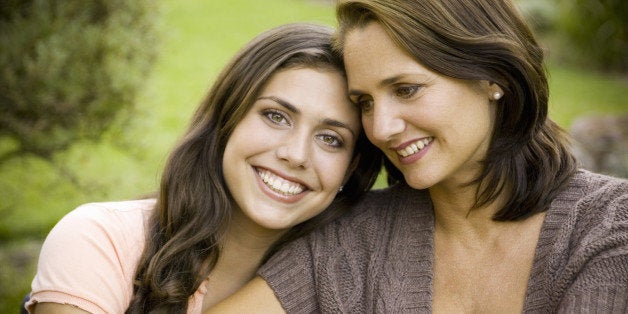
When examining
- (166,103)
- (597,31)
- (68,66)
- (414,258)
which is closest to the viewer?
(414,258)

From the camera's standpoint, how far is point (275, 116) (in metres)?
2.76

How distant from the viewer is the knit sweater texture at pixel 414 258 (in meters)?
2.31

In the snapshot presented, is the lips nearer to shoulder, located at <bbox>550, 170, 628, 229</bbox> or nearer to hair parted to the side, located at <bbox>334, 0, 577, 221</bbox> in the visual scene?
hair parted to the side, located at <bbox>334, 0, 577, 221</bbox>

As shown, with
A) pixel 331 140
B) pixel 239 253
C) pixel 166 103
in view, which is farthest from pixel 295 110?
pixel 166 103

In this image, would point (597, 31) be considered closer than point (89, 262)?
No

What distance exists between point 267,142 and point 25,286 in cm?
298

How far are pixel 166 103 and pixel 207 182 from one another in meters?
5.55

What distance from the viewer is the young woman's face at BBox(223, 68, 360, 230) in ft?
8.82

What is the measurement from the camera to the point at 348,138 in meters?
2.79

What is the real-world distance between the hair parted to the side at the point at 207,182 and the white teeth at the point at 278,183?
0.71ft

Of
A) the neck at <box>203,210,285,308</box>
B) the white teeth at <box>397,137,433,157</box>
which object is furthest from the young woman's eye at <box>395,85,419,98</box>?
the neck at <box>203,210,285,308</box>

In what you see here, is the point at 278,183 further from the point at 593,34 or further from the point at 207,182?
the point at 593,34

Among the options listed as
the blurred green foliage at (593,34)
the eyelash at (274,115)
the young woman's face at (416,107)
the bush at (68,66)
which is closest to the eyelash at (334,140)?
the eyelash at (274,115)

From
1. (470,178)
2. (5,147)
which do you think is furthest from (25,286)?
(470,178)
